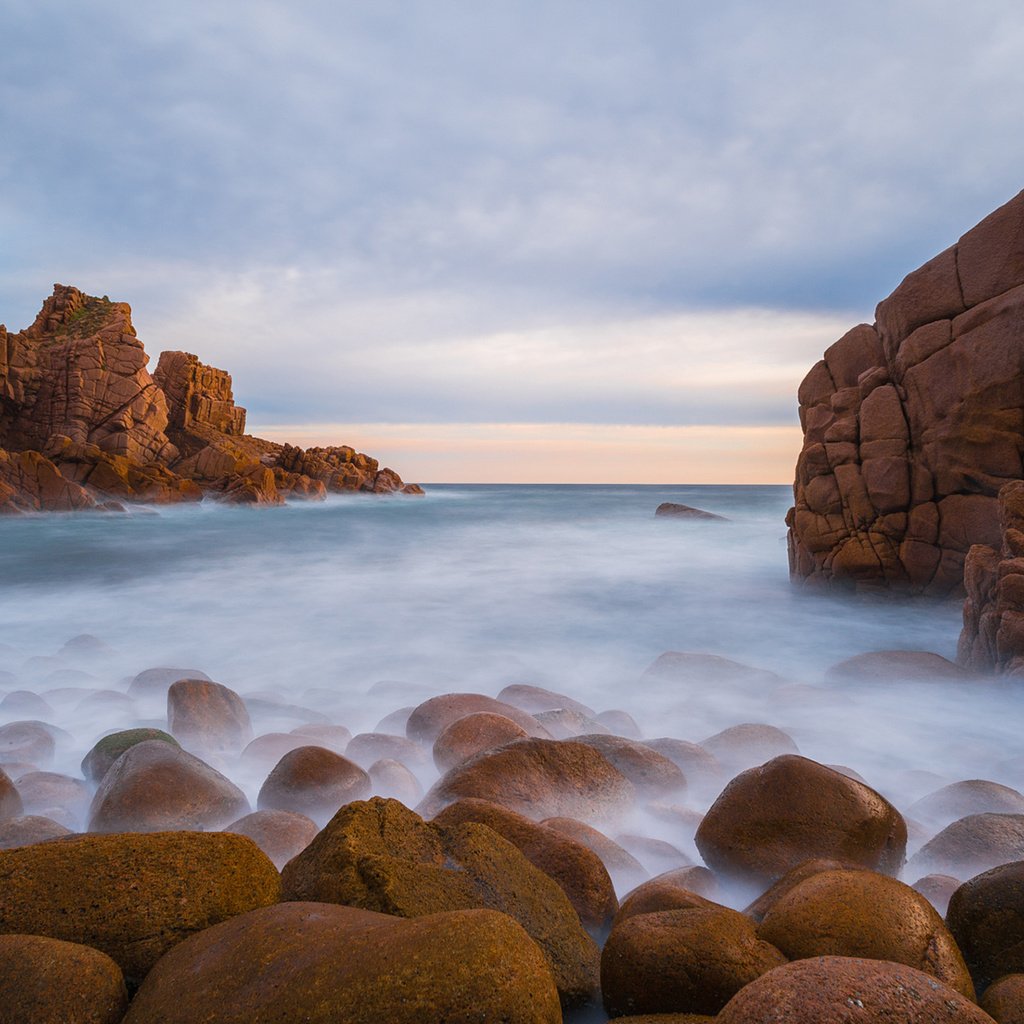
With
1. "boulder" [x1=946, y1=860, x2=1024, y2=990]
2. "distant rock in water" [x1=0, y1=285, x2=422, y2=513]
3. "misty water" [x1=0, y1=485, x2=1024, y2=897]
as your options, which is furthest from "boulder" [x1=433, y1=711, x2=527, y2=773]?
"distant rock in water" [x1=0, y1=285, x2=422, y2=513]

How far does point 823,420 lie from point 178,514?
3683 centimetres

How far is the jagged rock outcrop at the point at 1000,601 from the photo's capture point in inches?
263

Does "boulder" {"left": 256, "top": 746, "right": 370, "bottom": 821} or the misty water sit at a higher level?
"boulder" {"left": 256, "top": 746, "right": 370, "bottom": 821}

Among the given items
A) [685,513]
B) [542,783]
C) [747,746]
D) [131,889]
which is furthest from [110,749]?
[685,513]

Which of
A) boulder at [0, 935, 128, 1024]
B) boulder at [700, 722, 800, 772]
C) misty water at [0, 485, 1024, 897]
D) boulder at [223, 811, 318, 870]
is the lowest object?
misty water at [0, 485, 1024, 897]

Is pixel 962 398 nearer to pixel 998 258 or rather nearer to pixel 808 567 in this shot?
pixel 998 258

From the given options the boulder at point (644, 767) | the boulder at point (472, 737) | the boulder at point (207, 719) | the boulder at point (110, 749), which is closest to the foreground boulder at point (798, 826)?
the boulder at point (644, 767)

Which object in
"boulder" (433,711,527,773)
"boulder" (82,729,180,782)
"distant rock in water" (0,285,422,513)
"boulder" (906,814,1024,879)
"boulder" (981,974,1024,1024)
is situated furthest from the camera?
"distant rock in water" (0,285,422,513)

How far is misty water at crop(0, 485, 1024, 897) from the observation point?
6.10m

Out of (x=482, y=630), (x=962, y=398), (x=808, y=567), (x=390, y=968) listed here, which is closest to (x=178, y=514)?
(x=482, y=630)

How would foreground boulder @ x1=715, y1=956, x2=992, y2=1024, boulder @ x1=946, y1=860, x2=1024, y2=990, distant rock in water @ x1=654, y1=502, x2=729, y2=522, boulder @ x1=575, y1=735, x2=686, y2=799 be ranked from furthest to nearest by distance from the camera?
distant rock in water @ x1=654, y1=502, x2=729, y2=522 → boulder @ x1=575, y1=735, x2=686, y2=799 → boulder @ x1=946, y1=860, x2=1024, y2=990 → foreground boulder @ x1=715, y1=956, x2=992, y2=1024

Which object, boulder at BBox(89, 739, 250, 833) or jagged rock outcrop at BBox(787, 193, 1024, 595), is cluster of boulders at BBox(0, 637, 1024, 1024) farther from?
jagged rock outcrop at BBox(787, 193, 1024, 595)

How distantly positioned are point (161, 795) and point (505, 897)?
2458 mm

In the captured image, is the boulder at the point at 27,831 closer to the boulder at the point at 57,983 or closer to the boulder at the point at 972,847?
the boulder at the point at 57,983
